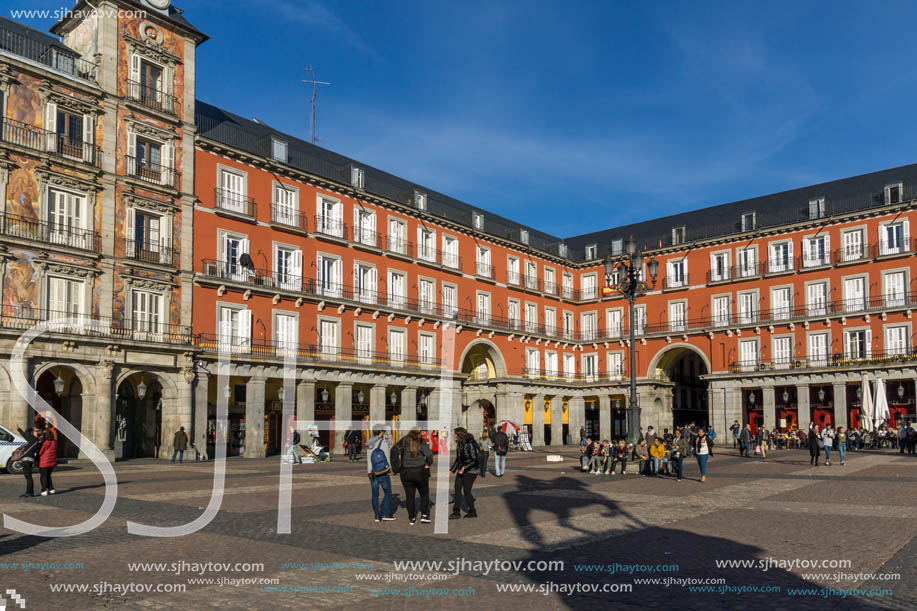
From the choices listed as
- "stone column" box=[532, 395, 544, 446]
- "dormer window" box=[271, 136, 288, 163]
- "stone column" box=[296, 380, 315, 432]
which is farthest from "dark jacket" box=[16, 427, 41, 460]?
"stone column" box=[532, 395, 544, 446]

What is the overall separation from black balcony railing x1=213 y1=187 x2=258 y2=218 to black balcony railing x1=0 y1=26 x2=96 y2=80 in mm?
7654

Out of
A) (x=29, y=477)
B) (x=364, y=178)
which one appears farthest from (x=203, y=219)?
(x=29, y=477)

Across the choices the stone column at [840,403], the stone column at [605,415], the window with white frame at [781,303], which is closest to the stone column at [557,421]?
the stone column at [605,415]

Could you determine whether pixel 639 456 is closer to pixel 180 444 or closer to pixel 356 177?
pixel 180 444

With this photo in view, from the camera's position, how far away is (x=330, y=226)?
1767 inches

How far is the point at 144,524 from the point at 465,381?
43.3 metres

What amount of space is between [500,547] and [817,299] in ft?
158

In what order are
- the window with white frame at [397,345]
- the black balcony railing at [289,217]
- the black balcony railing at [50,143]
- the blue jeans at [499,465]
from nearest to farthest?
the blue jeans at [499,465] → the black balcony railing at [50,143] → the black balcony railing at [289,217] → the window with white frame at [397,345]

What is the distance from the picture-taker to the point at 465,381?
56.1 meters

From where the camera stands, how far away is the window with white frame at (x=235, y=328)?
38.5 m

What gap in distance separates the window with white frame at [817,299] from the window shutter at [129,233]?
1649 inches

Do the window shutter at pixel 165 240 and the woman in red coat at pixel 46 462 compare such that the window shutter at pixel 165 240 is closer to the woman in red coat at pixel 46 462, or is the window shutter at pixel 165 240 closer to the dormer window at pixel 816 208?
the woman in red coat at pixel 46 462

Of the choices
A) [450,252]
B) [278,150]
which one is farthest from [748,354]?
[278,150]

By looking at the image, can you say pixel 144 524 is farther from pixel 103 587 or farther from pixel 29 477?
pixel 29 477
